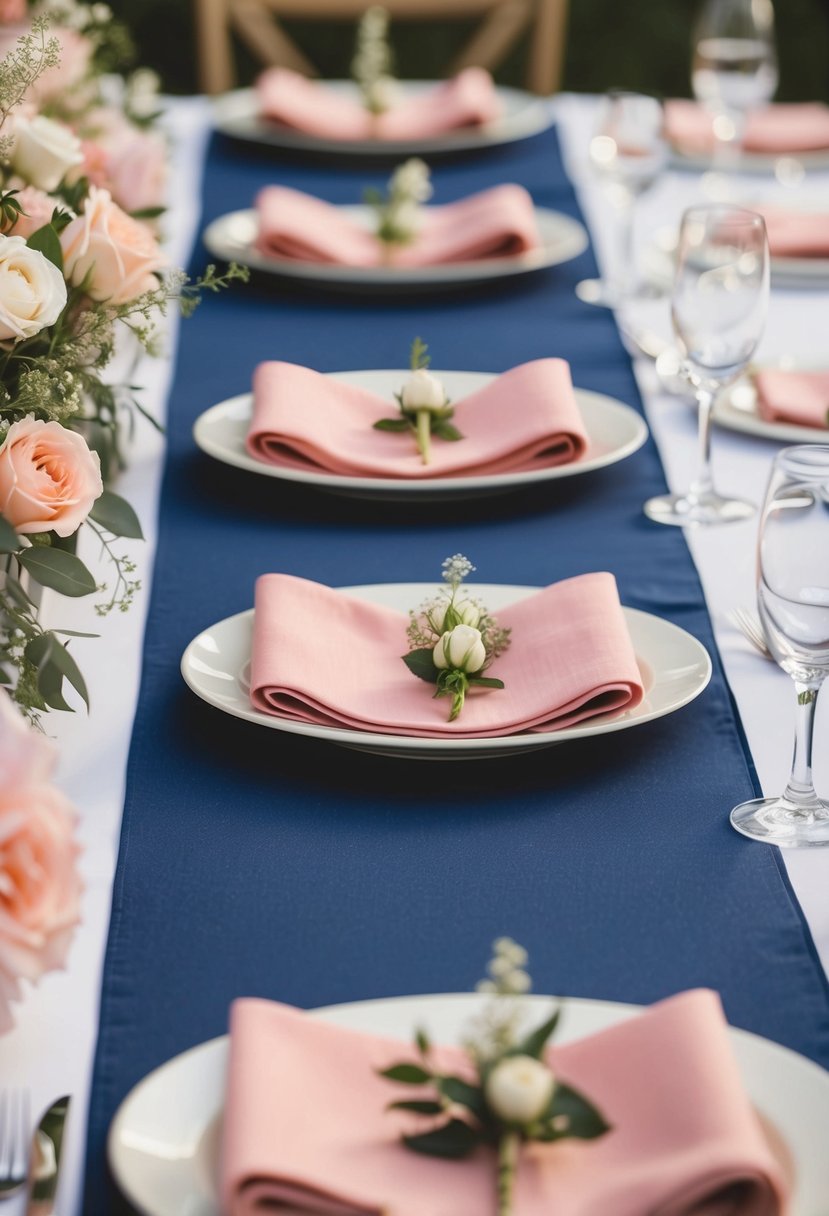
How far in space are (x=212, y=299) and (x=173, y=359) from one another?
0.21m

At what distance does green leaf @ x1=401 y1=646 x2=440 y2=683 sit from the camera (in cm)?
108

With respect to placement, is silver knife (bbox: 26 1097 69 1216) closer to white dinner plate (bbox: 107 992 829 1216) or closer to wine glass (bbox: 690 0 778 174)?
white dinner plate (bbox: 107 992 829 1216)

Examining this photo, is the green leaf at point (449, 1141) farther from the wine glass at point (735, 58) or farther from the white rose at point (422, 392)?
the wine glass at point (735, 58)

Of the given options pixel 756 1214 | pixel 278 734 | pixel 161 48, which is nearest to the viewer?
pixel 756 1214

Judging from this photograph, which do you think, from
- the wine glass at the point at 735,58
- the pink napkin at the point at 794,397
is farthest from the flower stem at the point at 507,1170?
the wine glass at the point at 735,58

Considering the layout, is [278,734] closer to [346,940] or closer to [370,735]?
[370,735]

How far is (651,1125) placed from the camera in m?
0.69

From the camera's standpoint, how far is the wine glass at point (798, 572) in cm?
92

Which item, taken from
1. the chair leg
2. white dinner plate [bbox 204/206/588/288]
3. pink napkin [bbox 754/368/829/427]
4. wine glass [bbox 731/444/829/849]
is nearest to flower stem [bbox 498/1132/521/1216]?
wine glass [bbox 731/444/829/849]

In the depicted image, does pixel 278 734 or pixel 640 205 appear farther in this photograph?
pixel 640 205

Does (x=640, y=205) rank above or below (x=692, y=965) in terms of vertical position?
above

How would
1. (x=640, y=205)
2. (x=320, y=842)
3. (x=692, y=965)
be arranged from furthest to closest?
(x=640, y=205), (x=320, y=842), (x=692, y=965)

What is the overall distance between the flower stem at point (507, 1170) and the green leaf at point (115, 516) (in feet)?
2.02

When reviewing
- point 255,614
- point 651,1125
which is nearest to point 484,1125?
point 651,1125
